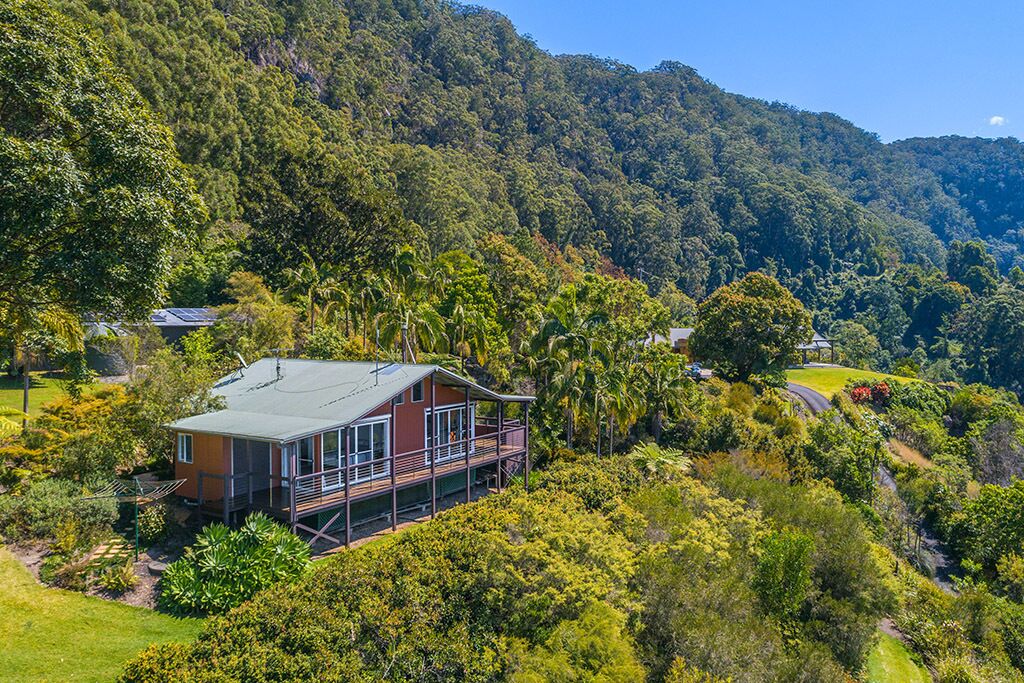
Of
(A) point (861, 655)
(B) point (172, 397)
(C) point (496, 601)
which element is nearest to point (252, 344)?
(B) point (172, 397)

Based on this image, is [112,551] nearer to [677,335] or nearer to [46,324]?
[46,324]

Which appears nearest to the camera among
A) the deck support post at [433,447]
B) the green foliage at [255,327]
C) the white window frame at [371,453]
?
the white window frame at [371,453]

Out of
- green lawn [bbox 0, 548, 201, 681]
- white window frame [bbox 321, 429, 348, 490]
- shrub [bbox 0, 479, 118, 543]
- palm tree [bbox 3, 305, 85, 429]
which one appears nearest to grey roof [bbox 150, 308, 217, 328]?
palm tree [bbox 3, 305, 85, 429]

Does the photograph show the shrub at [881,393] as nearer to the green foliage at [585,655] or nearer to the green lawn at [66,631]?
the green foliage at [585,655]

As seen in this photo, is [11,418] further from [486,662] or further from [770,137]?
[770,137]

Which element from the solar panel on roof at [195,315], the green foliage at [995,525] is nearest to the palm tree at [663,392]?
the green foliage at [995,525]

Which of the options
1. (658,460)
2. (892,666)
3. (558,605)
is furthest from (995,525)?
(558,605)
